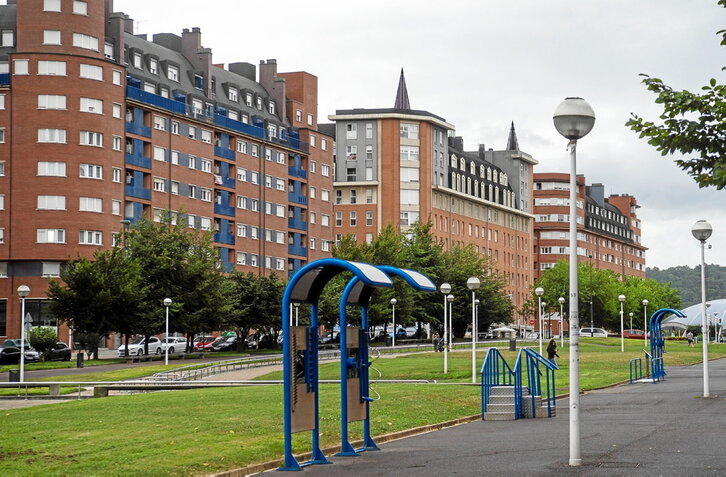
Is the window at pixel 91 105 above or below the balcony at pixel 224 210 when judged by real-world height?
above

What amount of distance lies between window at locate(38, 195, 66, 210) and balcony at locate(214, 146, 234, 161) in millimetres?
22012

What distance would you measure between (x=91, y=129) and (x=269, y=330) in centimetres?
1996

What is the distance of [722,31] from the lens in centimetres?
1404

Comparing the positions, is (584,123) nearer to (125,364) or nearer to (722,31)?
(722,31)

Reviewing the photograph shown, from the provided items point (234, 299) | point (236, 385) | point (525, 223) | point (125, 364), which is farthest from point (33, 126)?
point (525, 223)

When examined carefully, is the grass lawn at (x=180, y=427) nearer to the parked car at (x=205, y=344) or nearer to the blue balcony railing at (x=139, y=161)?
the parked car at (x=205, y=344)

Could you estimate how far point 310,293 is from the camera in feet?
56.2

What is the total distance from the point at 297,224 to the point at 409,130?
2681 centimetres

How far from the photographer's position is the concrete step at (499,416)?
26266 mm

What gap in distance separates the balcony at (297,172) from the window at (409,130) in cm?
2271

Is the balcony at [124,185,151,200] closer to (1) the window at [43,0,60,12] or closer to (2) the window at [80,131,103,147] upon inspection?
(2) the window at [80,131,103,147]

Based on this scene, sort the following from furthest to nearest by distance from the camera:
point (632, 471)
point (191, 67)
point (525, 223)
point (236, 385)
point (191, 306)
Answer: point (525, 223), point (191, 67), point (191, 306), point (236, 385), point (632, 471)

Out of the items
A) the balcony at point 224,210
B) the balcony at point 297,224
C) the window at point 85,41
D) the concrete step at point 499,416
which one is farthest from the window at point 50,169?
the concrete step at point 499,416

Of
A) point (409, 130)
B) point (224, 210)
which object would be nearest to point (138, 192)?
point (224, 210)
